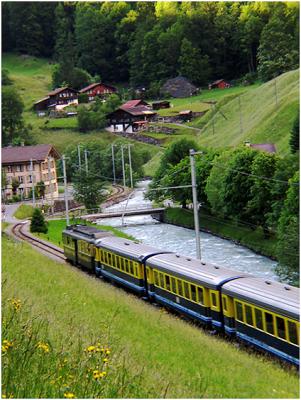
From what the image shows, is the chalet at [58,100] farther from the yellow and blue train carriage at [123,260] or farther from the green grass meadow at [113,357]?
Result: the green grass meadow at [113,357]

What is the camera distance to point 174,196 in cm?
4741

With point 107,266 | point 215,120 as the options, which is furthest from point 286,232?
point 215,120

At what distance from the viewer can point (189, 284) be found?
46.9 ft

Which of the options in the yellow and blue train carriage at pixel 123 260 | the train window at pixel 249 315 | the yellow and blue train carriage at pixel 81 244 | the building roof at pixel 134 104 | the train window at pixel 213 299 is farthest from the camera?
the building roof at pixel 134 104

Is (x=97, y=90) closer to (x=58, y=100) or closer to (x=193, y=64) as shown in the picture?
(x=58, y=100)

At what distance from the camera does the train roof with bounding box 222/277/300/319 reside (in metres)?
10.5

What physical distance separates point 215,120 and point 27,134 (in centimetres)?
2490

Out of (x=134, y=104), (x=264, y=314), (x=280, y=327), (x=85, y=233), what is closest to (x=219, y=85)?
(x=134, y=104)

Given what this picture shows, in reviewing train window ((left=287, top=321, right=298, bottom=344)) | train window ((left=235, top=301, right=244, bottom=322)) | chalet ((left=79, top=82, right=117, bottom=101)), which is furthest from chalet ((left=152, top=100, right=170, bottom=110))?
train window ((left=287, top=321, right=298, bottom=344))

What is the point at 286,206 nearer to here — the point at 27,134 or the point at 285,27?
the point at 27,134

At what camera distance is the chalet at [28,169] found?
179 ft

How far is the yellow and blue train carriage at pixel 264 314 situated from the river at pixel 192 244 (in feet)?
48.4

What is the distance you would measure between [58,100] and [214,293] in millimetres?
90085

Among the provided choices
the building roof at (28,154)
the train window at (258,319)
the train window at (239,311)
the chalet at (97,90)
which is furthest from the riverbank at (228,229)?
the chalet at (97,90)
